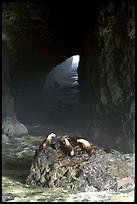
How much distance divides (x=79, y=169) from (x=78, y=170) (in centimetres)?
2

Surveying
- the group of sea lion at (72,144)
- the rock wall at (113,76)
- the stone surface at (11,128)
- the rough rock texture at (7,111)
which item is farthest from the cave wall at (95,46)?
the group of sea lion at (72,144)

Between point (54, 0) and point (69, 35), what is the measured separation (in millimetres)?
4126

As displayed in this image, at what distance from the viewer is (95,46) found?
12805 millimetres

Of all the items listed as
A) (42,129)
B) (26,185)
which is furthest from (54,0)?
(26,185)

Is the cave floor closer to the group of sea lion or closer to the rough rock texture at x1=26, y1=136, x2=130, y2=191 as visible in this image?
the rough rock texture at x1=26, y1=136, x2=130, y2=191

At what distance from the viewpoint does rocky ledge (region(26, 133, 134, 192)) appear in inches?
279

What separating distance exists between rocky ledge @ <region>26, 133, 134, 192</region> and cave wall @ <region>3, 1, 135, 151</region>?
324cm

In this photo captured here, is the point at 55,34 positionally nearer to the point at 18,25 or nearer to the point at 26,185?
the point at 18,25

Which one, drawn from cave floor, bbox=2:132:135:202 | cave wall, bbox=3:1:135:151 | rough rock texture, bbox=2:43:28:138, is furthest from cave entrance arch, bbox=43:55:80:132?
cave floor, bbox=2:132:135:202

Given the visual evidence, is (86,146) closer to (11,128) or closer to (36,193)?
(36,193)

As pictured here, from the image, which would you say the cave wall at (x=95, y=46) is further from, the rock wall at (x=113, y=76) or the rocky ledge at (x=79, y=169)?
the rocky ledge at (x=79, y=169)

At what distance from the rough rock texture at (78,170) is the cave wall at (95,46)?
10.8 ft

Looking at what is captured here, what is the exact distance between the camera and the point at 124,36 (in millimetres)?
10719

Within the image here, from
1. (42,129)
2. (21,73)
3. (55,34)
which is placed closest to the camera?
(42,129)
